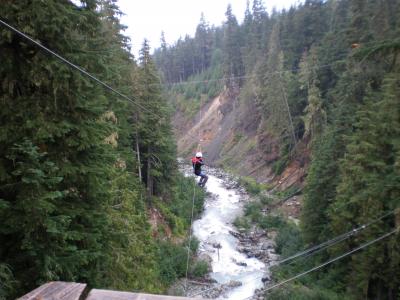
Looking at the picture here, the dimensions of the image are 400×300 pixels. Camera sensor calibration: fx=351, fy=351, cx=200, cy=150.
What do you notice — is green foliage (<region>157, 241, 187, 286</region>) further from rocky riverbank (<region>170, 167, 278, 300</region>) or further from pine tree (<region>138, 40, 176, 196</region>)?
pine tree (<region>138, 40, 176, 196</region>)

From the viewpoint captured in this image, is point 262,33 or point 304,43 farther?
point 262,33

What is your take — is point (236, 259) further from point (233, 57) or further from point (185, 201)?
point (233, 57)

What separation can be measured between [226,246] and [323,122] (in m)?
14.9

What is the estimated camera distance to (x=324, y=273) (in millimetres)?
20516

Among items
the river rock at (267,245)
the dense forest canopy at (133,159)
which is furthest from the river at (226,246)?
the river rock at (267,245)

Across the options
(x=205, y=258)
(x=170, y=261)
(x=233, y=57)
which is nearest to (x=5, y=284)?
(x=170, y=261)

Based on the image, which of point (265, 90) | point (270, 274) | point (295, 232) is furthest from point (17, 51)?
point (265, 90)

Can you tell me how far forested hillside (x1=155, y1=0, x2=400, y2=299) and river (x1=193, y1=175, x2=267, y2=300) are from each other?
206 centimetres

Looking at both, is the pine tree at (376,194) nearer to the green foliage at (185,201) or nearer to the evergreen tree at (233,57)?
the green foliage at (185,201)

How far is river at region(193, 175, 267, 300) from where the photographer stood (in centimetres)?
2095

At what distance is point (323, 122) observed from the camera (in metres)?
32.5

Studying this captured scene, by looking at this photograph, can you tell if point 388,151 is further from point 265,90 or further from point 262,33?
point 262,33

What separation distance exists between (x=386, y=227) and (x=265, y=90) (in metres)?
36.8

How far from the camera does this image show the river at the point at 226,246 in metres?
21.0
